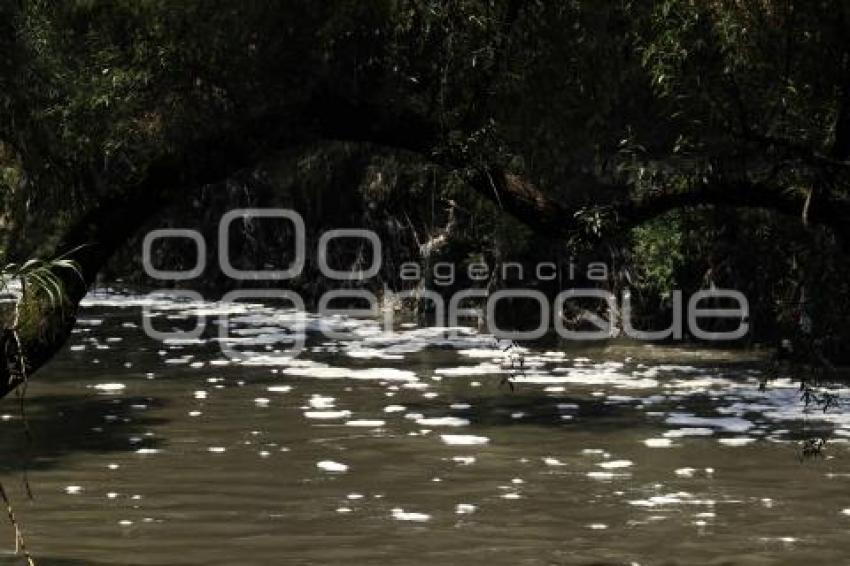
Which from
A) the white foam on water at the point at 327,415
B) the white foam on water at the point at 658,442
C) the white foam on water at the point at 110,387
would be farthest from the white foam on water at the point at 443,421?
the white foam on water at the point at 110,387

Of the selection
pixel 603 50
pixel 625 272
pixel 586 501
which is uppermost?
pixel 603 50

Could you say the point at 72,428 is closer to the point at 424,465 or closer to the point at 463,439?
the point at 463,439

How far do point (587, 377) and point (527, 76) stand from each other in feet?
47.2

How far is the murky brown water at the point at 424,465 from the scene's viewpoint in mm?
14953

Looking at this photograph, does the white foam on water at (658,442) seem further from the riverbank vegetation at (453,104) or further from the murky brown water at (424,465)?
the riverbank vegetation at (453,104)

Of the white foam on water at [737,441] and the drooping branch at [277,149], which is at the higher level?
Result: the drooping branch at [277,149]

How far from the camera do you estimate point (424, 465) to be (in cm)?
1938

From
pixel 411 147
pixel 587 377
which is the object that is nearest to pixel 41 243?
pixel 587 377

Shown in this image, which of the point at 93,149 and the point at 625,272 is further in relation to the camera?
the point at 625,272

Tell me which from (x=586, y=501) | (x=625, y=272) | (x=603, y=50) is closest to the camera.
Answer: (x=603, y=50)

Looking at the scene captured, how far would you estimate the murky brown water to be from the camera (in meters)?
15.0

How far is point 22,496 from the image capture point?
57.0 feet

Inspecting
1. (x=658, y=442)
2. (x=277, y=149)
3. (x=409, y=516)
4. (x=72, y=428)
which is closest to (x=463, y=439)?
(x=658, y=442)

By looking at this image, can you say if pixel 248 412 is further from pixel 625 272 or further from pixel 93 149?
pixel 625 272
